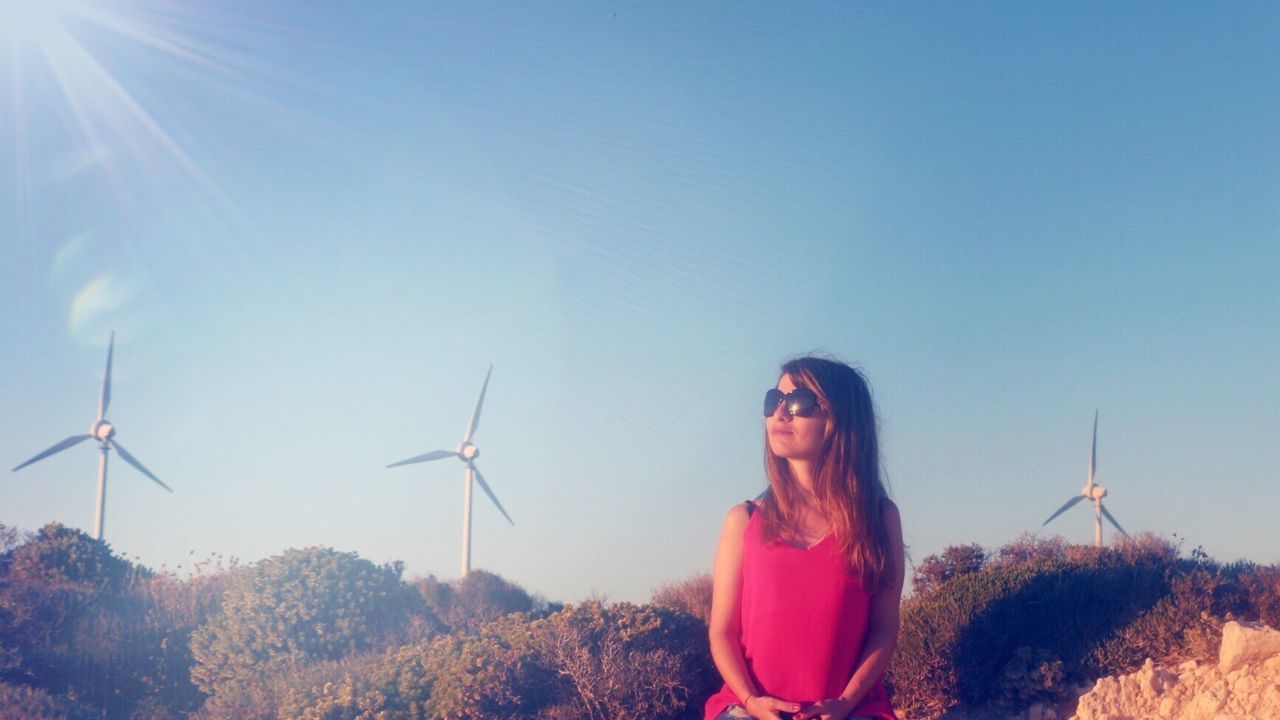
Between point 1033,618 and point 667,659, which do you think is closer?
point 667,659

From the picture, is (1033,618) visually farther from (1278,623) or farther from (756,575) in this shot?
(756,575)

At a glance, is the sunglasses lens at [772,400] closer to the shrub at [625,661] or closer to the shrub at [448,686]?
the shrub at [625,661]

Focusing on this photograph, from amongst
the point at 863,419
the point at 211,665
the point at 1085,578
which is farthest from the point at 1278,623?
the point at 211,665

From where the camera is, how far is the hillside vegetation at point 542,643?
8102mm

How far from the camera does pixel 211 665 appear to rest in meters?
12.1

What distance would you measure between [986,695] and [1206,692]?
2.52 metres

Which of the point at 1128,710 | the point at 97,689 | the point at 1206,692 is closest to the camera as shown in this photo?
the point at 1206,692

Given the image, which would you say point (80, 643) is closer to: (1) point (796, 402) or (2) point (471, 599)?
(2) point (471, 599)

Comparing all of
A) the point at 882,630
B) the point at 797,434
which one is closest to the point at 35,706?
the point at 797,434

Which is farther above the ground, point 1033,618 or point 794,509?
point 794,509

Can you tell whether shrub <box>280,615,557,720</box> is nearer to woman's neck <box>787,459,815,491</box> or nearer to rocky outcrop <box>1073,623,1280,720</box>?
woman's neck <box>787,459,815,491</box>

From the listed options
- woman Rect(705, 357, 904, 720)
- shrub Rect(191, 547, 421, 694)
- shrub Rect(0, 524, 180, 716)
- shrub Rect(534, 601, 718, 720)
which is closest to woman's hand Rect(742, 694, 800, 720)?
woman Rect(705, 357, 904, 720)

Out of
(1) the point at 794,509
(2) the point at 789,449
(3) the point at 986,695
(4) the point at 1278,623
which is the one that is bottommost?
(3) the point at 986,695

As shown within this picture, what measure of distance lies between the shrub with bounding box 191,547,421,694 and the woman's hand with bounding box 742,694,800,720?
892 cm
